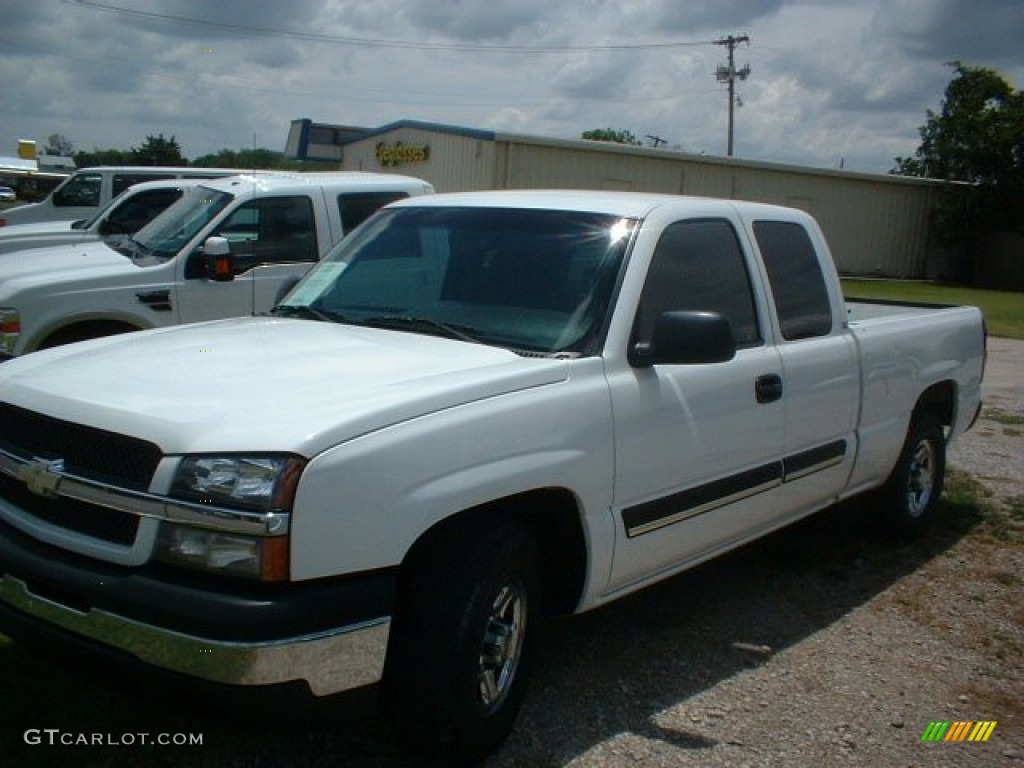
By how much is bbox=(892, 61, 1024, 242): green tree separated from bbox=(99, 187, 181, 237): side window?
2819cm

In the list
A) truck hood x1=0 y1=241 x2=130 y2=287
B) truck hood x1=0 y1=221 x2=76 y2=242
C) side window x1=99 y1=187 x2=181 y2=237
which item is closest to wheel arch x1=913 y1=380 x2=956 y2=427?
truck hood x1=0 y1=241 x2=130 y2=287

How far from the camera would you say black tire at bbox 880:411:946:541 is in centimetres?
592

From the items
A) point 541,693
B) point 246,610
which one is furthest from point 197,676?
point 541,693

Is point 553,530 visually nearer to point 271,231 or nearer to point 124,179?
point 271,231

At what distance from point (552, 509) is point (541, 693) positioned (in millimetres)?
816

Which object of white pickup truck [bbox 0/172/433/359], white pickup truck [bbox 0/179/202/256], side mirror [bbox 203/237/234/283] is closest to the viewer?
white pickup truck [bbox 0/172/433/359]

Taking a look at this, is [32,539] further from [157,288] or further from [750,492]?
[157,288]

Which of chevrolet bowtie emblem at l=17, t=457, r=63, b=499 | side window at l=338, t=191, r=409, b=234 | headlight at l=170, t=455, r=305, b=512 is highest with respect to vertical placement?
side window at l=338, t=191, r=409, b=234

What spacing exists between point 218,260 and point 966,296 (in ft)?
82.4

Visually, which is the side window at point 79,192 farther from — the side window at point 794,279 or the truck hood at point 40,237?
the side window at point 794,279

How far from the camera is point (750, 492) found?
4.39m

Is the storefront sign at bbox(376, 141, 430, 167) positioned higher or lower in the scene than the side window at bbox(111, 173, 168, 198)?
higher

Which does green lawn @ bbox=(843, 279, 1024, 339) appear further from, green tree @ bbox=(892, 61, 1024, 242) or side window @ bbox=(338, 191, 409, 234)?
side window @ bbox=(338, 191, 409, 234)

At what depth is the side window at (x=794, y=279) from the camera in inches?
188
